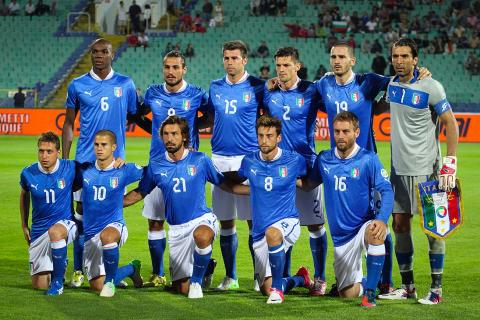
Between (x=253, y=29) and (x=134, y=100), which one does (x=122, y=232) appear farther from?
(x=253, y=29)

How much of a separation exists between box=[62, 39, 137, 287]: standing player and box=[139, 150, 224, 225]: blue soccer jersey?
0.78m

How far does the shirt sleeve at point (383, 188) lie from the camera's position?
7.87 m

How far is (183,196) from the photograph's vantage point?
8.41 meters

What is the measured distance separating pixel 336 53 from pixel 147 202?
226 cm

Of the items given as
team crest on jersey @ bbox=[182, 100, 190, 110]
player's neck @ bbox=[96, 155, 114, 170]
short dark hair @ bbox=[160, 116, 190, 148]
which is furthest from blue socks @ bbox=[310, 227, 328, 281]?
player's neck @ bbox=[96, 155, 114, 170]

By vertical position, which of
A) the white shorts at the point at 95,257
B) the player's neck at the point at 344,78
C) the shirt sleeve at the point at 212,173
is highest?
the player's neck at the point at 344,78

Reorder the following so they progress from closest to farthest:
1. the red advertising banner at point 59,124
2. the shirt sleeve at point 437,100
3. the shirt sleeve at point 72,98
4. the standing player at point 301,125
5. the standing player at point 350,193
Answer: the standing player at point 350,193
the shirt sleeve at point 437,100
the standing player at point 301,125
the shirt sleeve at point 72,98
the red advertising banner at point 59,124

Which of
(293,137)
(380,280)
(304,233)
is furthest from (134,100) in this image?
(304,233)

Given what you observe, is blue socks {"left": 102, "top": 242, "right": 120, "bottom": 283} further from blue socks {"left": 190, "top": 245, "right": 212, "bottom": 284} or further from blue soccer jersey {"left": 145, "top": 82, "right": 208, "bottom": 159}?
blue soccer jersey {"left": 145, "top": 82, "right": 208, "bottom": 159}

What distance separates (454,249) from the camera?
1114cm

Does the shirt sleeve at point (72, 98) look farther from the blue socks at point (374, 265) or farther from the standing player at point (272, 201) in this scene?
the blue socks at point (374, 265)

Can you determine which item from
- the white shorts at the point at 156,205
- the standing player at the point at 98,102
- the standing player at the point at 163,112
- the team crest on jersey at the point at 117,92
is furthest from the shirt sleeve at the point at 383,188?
the team crest on jersey at the point at 117,92

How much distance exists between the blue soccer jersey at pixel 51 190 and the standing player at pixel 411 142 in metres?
2.93

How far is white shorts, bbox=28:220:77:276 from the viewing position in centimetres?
861
